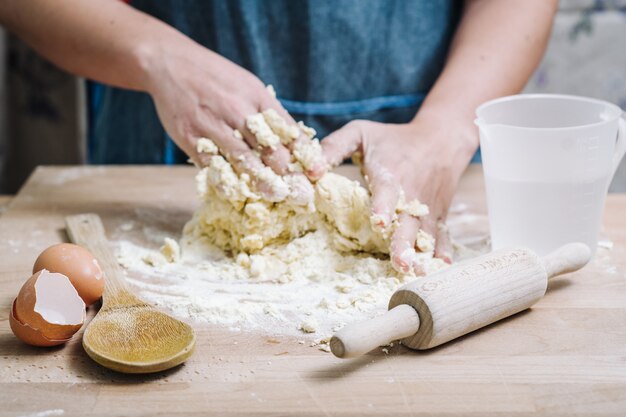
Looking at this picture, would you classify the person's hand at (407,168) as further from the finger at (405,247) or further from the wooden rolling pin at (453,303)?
the wooden rolling pin at (453,303)

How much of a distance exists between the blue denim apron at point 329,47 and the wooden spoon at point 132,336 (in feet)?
2.32

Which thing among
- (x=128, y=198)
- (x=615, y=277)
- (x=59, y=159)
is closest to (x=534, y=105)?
(x=615, y=277)

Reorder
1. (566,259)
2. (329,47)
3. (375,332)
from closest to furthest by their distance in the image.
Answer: (375,332) → (566,259) → (329,47)

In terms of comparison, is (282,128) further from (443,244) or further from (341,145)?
(443,244)

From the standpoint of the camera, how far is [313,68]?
167 cm

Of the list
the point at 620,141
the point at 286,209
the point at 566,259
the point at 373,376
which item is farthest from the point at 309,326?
the point at 620,141

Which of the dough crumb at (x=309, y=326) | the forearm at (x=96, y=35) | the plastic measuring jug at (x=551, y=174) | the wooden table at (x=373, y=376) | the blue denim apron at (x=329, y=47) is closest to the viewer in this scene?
the wooden table at (x=373, y=376)

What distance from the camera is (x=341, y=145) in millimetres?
1309

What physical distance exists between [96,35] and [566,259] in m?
0.93

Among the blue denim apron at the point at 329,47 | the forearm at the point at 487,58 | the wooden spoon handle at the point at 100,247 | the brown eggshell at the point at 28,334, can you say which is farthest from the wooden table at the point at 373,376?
the blue denim apron at the point at 329,47

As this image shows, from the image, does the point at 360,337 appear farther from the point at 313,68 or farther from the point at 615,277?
the point at 313,68

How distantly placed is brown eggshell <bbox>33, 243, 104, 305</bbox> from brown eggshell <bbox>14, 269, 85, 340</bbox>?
0.19 feet

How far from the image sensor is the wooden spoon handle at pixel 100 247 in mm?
1095

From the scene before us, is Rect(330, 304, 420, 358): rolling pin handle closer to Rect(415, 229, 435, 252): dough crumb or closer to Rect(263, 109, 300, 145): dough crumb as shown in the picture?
Rect(415, 229, 435, 252): dough crumb
